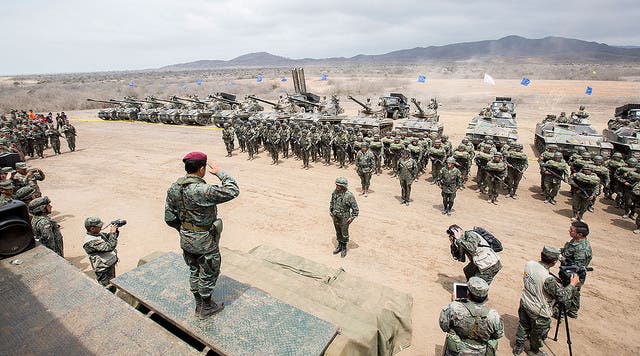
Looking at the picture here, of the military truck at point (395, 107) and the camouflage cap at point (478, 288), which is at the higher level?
the camouflage cap at point (478, 288)

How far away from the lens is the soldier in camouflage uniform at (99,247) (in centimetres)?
531

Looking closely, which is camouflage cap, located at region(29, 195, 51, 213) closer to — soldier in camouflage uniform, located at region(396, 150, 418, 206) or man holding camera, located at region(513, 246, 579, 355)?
man holding camera, located at region(513, 246, 579, 355)

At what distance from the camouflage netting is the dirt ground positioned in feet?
2.10

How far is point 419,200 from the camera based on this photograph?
11016mm

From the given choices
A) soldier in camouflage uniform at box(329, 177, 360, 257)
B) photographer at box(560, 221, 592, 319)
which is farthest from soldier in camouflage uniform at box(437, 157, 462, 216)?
photographer at box(560, 221, 592, 319)

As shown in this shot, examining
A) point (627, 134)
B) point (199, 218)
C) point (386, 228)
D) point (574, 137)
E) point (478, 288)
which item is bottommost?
point (386, 228)

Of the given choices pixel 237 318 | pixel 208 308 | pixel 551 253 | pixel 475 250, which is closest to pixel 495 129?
pixel 475 250

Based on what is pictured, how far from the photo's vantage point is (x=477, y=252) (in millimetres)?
4965

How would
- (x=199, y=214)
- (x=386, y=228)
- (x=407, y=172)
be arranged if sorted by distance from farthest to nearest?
(x=407, y=172) < (x=386, y=228) < (x=199, y=214)

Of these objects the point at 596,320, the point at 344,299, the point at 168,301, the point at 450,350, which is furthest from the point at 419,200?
the point at 168,301

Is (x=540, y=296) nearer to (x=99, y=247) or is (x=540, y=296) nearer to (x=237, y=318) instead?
(x=237, y=318)

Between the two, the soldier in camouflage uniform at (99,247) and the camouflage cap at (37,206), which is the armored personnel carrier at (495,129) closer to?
the soldier in camouflage uniform at (99,247)

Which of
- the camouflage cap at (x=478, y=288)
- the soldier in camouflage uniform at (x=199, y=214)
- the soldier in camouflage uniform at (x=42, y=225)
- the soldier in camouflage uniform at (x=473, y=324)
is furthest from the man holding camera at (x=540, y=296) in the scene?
the soldier in camouflage uniform at (x=42, y=225)

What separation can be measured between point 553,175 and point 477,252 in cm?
742
